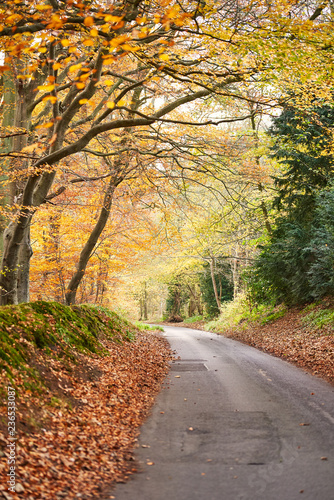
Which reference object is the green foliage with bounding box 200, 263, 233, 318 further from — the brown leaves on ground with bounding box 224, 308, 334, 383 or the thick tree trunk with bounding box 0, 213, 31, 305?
the thick tree trunk with bounding box 0, 213, 31, 305

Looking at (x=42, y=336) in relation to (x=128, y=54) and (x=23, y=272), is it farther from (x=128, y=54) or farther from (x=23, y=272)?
(x=128, y=54)

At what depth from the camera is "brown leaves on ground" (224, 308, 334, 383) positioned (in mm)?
9781

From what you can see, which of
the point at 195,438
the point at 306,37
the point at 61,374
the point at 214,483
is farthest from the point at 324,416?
the point at 306,37

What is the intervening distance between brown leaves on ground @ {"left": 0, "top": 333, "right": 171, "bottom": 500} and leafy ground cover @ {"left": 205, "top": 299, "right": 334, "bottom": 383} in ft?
15.2

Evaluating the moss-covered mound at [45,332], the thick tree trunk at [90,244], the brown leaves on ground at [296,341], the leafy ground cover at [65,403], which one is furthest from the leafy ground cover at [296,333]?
the thick tree trunk at [90,244]

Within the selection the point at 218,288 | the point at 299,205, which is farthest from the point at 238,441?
the point at 218,288

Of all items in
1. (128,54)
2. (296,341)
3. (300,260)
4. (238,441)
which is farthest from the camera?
(300,260)

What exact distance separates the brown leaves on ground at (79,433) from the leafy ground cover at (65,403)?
0.03 ft

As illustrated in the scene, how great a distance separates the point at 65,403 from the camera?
5.61m

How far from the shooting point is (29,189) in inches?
358

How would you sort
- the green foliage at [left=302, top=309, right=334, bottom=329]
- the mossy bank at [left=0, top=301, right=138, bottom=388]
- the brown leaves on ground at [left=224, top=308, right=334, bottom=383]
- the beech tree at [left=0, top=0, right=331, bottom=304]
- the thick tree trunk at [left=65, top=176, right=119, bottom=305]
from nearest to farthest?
1. the mossy bank at [left=0, top=301, right=138, bottom=388]
2. the beech tree at [left=0, top=0, right=331, bottom=304]
3. the brown leaves on ground at [left=224, top=308, right=334, bottom=383]
4. the green foliage at [left=302, top=309, right=334, bottom=329]
5. the thick tree trunk at [left=65, top=176, right=119, bottom=305]

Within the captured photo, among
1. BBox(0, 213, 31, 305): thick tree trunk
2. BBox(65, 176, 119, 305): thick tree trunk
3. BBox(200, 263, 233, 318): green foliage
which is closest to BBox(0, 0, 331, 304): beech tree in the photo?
BBox(0, 213, 31, 305): thick tree trunk

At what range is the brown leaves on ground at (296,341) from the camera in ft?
32.1

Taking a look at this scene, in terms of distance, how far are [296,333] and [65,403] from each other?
33.3 ft
